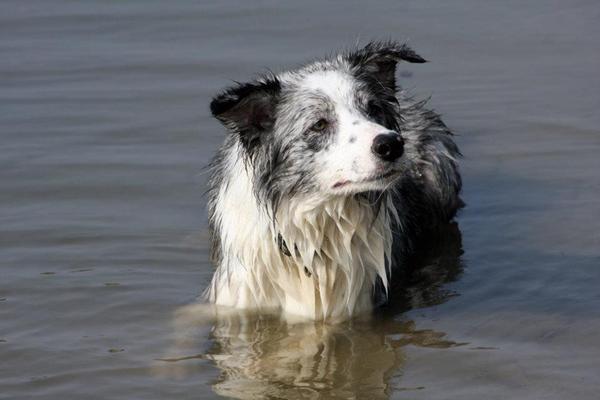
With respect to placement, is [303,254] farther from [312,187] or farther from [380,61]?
[380,61]

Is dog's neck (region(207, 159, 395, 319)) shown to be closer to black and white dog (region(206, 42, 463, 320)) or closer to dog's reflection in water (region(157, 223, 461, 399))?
black and white dog (region(206, 42, 463, 320))

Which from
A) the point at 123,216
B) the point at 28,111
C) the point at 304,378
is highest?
the point at 28,111

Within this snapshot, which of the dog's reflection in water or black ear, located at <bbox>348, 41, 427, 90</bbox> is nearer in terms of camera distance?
the dog's reflection in water

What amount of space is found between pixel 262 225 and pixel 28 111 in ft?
12.4

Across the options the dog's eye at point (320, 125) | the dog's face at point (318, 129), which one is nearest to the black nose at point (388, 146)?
the dog's face at point (318, 129)

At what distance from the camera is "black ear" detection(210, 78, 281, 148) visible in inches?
253

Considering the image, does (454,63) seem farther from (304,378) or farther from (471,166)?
(304,378)

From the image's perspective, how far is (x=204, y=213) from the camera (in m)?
8.52

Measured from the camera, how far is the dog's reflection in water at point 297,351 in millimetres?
6320

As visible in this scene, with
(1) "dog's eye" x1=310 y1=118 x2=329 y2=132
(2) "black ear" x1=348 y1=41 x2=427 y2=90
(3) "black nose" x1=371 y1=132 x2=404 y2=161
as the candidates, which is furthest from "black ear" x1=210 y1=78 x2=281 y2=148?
(3) "black nose" x1=371 y1=132 x2=404 y2=161

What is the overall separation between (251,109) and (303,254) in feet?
2.85

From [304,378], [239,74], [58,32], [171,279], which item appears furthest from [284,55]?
[304,378]

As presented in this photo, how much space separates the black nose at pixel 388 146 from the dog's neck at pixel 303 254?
1.47 ft

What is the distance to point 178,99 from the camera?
10.2m
